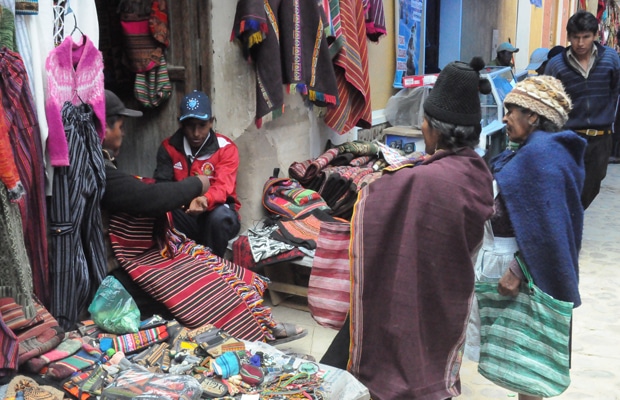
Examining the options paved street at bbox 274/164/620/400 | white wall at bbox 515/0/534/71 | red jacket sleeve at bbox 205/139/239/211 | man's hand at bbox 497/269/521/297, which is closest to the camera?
man's hand at bbox 497/269/521/297

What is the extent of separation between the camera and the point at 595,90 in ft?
18.5

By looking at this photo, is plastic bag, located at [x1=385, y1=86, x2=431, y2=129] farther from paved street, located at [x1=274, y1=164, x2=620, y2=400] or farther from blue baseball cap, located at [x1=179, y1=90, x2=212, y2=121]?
blue baseball cap, located at [x1=179, y1=90, x2=212, y2=121]

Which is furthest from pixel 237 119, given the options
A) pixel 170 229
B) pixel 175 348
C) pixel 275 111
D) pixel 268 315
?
pixel 175 348

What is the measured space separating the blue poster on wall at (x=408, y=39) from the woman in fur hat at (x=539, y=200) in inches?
195

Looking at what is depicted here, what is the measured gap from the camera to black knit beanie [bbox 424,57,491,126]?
7.84ft

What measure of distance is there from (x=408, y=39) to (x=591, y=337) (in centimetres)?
474

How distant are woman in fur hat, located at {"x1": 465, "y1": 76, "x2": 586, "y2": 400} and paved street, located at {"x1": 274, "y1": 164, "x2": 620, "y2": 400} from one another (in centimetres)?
106

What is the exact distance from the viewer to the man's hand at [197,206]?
4203mm

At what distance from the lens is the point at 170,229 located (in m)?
3.63

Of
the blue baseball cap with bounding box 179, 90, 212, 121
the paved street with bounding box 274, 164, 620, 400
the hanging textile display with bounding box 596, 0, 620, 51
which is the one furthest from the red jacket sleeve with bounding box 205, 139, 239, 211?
the hanging textile display with bounding box 596, 0, 620, 51

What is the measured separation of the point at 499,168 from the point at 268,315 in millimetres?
1537

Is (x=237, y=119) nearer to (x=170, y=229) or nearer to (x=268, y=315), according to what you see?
(x=170, y=229)

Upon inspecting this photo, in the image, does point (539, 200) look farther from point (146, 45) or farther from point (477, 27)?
point (477, 27)

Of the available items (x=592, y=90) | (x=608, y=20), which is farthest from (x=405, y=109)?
(x=608, y=20)
